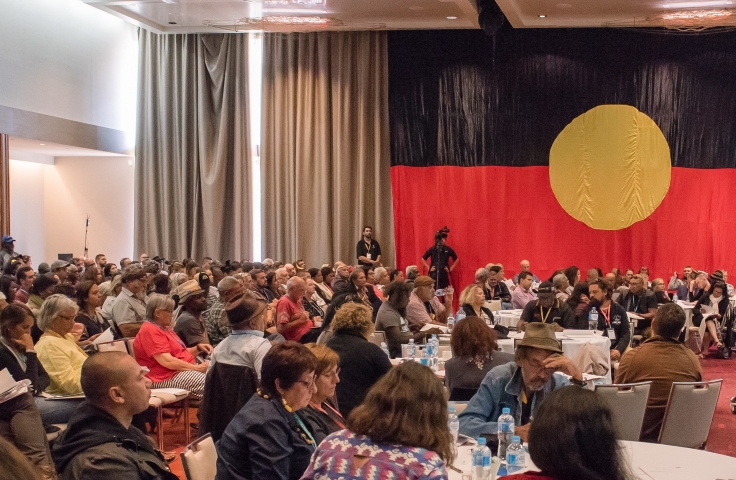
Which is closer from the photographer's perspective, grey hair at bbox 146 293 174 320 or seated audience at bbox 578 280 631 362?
grey hair at bbox 146 293 174 320

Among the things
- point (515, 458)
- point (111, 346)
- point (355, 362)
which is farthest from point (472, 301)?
point (515, 458)

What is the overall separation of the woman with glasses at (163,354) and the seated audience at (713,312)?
24.9 feet

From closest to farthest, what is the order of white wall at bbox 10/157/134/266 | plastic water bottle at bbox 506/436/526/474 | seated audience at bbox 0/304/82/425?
1. plastic water bottle at bbox 506/436/526/474
2. seated audience at bbox 0/304/82/425
3. white wall at bbox 10/157/134/266

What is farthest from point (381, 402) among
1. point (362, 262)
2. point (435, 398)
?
point (362, 262)

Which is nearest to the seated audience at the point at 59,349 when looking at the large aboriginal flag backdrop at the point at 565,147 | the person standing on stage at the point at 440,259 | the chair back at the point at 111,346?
the chair back at the point at 111,346

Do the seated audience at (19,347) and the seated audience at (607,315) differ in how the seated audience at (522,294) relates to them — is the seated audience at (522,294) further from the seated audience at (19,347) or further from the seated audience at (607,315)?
the seated audience at (19,347)

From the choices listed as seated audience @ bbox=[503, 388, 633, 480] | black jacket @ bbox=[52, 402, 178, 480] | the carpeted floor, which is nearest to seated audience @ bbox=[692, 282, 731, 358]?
the carpeted floor

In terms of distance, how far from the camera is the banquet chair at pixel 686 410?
4820 mm

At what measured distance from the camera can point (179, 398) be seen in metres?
6.07

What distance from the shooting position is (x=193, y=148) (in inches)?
640

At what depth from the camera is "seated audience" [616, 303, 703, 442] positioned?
5.38 meters

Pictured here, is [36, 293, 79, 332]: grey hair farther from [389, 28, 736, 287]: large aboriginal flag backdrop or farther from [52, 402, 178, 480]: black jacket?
[389, 28, 736, 287]: large aboriginal flag backdrop

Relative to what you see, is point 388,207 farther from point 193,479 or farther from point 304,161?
point 193,479

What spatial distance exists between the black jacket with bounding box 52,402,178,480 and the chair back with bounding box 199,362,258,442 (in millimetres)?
1889
